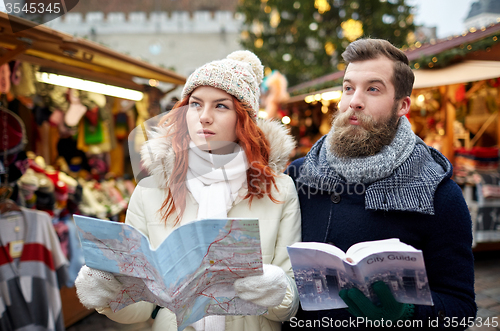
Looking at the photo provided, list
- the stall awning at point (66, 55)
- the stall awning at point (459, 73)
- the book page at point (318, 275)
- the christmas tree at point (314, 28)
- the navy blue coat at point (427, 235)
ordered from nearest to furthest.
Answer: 1. the book page at point (318, 275)
2. the navy blue coat at point (427, 235)
3. the stall awning at point (66, 55)
4. the stall awning at point (459, 73)
5. the christmas tree at point (314, 28)

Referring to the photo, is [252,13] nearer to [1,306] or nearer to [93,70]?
[93,70]

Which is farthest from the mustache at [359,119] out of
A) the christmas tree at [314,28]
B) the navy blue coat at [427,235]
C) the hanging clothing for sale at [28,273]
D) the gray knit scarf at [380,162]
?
the christmas tree at [314,28]

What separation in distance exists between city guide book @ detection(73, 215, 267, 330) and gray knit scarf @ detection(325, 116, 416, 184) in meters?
0.60

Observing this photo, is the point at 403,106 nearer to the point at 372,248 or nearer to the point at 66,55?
the point at 372,248

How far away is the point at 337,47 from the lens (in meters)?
12.2

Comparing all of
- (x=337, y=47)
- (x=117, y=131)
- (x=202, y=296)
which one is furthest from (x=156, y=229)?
(x=337, y=47)

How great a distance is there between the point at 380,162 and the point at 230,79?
73 cm

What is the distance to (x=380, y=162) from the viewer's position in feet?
4.59

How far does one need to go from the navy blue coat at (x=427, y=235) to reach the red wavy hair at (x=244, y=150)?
276 mm

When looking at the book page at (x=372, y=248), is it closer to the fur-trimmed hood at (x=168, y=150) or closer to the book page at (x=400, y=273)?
the book page at (x=400, y=273)

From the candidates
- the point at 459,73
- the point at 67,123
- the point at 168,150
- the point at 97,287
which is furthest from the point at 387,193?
the point at 67,123

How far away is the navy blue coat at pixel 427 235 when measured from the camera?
1.34 m

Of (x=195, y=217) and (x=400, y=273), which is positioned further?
(x=195, y=217)

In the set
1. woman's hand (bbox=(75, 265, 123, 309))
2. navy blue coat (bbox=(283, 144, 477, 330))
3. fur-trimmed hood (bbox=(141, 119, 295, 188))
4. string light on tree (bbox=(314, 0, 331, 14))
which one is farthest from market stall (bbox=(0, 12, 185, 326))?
string light on tree (bbox=(314, 0, 331, 14))
